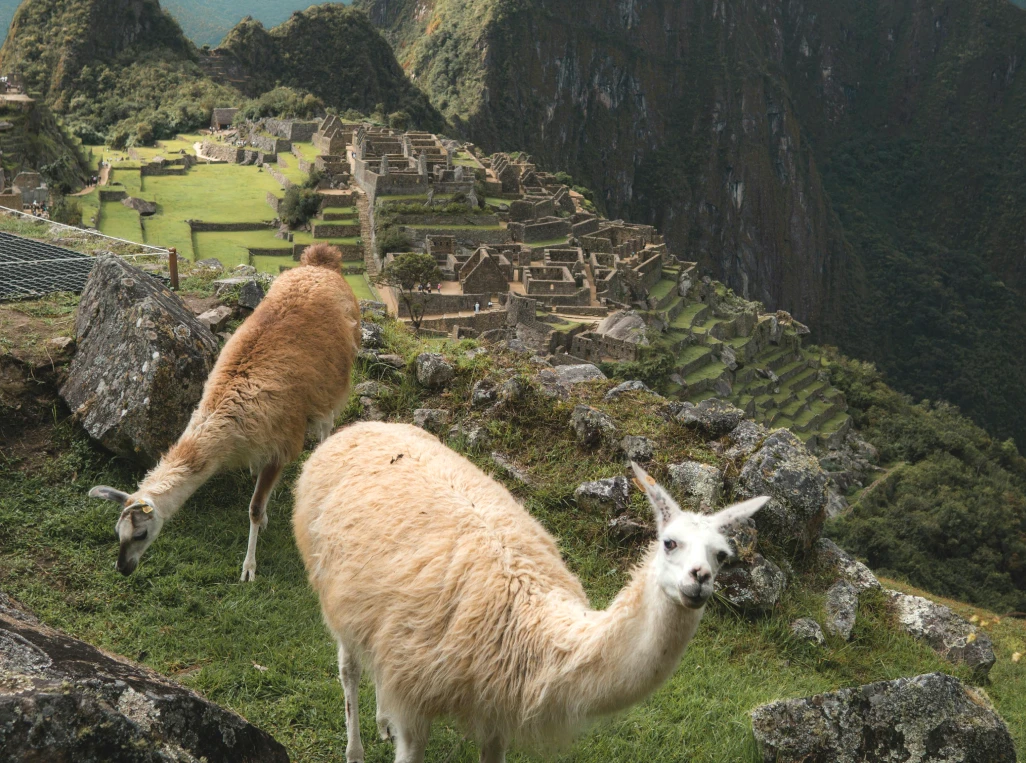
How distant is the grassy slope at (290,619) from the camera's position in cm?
329

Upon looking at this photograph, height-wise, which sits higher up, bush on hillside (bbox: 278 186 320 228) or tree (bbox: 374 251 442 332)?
bush on hillside (bbox: 278 186 320 228)

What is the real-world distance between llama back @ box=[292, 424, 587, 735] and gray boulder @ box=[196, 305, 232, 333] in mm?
2472

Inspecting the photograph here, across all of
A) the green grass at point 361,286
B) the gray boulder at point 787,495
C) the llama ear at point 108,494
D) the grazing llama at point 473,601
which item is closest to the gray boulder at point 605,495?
the gray boulder at point 787,495

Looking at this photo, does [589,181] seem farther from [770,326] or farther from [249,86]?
[770,326]

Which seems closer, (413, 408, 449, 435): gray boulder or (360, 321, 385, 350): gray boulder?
(413, 408, 449, 435): gray boulder

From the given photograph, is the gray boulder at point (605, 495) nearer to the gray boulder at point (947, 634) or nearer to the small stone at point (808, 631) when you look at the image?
the small stone at point (808, 631)

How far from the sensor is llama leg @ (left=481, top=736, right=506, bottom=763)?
280cm

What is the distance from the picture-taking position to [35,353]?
4.99m

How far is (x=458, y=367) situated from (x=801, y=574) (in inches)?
91.1

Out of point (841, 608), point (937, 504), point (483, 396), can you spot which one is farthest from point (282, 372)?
point (937, 504)

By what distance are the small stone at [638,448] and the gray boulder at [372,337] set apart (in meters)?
1.91

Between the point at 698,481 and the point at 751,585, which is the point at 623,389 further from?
the point at 751,585

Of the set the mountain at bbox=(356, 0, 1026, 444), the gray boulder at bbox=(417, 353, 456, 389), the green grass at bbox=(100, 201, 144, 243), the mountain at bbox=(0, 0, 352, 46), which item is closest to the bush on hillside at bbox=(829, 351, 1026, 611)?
the gray boulder at bbox=(417, 353, 456, 389)

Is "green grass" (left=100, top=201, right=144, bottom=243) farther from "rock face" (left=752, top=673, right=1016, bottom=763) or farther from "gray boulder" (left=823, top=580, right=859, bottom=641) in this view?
"rock face" (left=752, top=673, right=1016, bottom=763)
